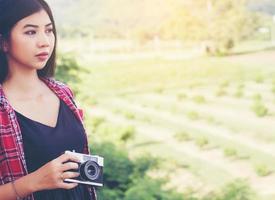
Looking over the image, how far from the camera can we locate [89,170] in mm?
992

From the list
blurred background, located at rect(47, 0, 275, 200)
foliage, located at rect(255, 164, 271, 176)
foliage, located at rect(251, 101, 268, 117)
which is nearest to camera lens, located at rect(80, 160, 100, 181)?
blurred background, located at rect(47, 0, 275, 200)

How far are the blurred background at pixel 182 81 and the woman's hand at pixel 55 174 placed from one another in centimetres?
283

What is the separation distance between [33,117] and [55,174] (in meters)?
0.12

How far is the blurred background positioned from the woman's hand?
2829 mm

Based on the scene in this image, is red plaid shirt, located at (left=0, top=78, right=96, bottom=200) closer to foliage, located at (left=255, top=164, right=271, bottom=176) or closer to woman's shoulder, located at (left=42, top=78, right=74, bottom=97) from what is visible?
woman's shoulder, located at (left=42, top=78, right=74, bottom=97)

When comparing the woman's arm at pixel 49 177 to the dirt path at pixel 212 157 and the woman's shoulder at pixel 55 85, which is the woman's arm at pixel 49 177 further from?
the dirt path at pixel 212 157

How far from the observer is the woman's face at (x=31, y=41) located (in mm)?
1031

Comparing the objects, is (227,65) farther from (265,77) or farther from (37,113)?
(37,113)

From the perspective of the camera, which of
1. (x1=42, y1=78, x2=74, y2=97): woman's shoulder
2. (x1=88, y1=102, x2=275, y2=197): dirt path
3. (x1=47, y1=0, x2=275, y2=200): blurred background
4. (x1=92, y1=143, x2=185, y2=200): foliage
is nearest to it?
(x1=42, y1=78, x2=74, y2=97): woman's shoulder

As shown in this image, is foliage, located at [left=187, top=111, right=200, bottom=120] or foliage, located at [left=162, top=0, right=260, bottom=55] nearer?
foliage, located at [left=162, top=0, right=260, bottom=55]

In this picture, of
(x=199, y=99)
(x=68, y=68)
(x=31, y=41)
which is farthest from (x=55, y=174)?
(x=199, y=99)

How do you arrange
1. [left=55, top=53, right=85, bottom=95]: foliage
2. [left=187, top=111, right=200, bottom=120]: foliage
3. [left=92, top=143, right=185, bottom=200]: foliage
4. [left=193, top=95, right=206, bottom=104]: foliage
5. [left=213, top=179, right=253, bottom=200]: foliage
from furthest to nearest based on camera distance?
1. [left=193, top=95, right=206, bottom=104]: foliage
2. [left=187, top=111, right=200, bottom=120]: foliage
3. [left=55, top=53, right=85, bottom=95]: foliage
4. [left=213, top=179, right=253, bottom=200]: foliage
5. [left=92, top=143, right=185, bottom=200]: foliage

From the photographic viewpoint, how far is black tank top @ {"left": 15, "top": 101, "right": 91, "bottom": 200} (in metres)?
1.00

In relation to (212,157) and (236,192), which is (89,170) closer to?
(236,192)
